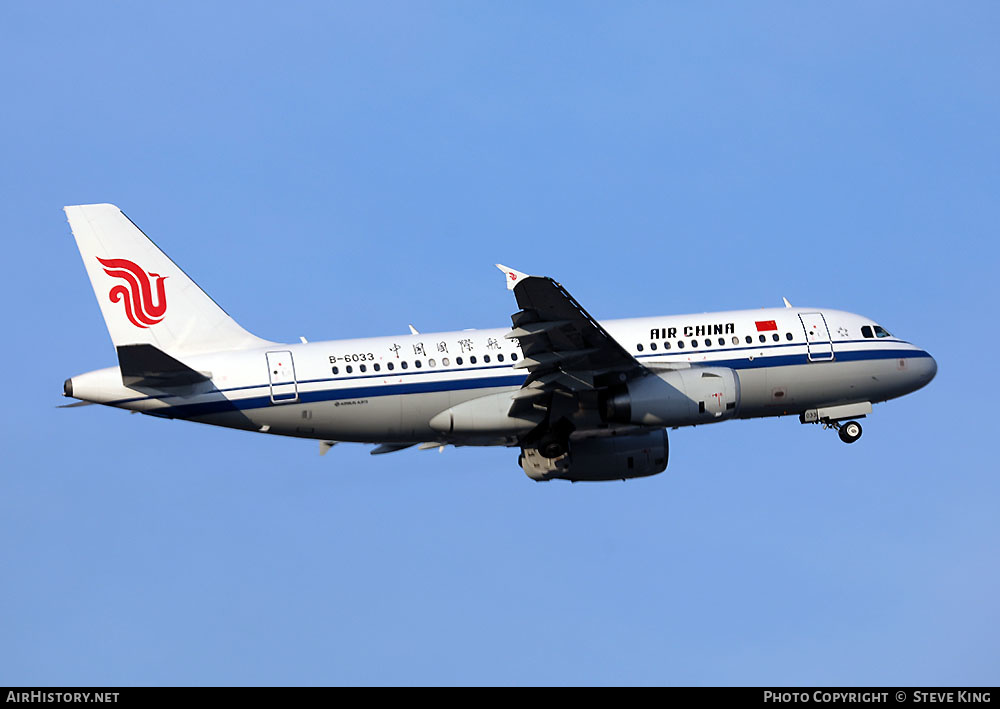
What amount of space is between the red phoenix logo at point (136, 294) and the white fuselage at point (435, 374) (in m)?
2.39

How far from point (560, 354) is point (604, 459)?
729cm

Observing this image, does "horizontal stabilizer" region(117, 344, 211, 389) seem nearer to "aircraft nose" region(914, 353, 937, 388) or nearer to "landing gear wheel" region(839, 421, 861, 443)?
"landing gear wheel" region(839, 421, 861, 443)

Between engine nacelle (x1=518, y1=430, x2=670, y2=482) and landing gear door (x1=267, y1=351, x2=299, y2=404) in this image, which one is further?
engine nacelle (x1=518, y1=430, x2=670, y2=482)

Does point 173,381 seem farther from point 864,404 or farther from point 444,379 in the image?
point 864,404

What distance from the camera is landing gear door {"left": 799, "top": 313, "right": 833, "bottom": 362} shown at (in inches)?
1964

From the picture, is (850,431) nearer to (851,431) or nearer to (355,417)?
(851,431)

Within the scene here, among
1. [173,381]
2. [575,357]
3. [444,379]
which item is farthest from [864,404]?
[173,381]

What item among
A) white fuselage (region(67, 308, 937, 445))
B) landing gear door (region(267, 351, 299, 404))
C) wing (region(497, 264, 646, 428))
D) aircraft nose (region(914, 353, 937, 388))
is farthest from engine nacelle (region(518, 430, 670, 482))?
aircraft nose (region(914, 353, 937, 388))

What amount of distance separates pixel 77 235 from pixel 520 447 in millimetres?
A: 17133

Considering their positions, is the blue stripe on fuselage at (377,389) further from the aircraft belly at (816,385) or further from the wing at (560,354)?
the wing at (560,354)

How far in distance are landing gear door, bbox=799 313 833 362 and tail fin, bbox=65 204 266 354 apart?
63.9ft

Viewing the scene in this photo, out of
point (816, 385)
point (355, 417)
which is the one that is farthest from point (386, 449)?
point (816, 385)

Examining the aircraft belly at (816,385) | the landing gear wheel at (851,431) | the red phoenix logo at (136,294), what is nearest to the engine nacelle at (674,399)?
the aircraft belly at (816,385)
